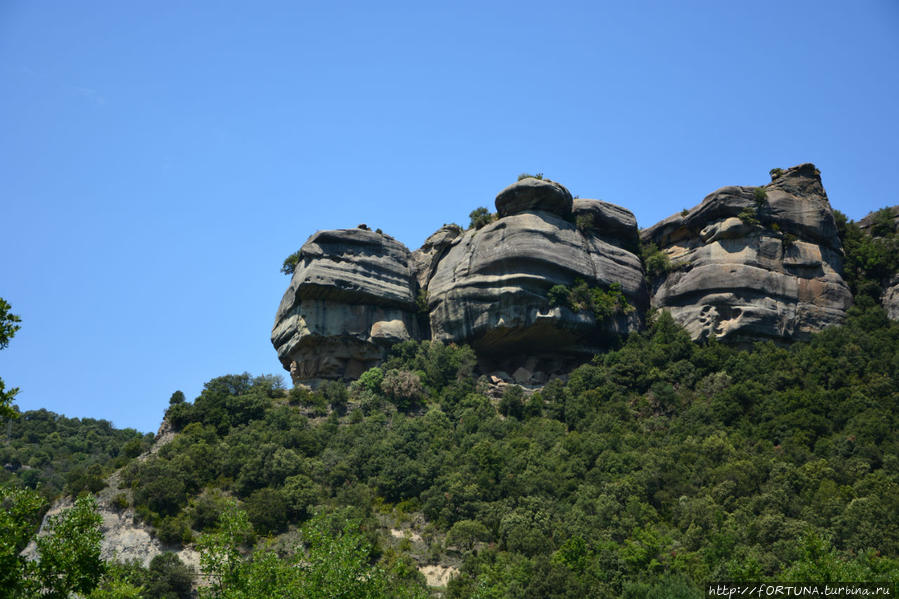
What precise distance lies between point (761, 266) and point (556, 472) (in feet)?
81.1

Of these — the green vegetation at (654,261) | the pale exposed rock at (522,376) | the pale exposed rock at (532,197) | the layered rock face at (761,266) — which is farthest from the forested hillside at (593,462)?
the pale exposed rock at (532,197)

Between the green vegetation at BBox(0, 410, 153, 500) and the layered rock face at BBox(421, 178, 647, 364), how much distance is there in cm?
2552

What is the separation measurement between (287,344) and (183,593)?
93.0 feet

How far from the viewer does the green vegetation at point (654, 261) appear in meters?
72.0

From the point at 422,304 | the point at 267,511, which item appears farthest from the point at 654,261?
the point at 267,511

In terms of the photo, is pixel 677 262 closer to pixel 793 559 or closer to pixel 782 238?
pixel 782 238

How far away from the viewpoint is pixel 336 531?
48000 millimetres

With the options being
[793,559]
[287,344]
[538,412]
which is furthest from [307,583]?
[287,344]

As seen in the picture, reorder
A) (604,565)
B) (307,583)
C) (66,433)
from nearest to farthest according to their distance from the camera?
(307,583)
(604,565)
(66,433)

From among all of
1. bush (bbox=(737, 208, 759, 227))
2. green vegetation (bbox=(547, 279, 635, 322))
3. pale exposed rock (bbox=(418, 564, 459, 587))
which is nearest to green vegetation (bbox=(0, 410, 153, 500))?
pale exposed rock (bbox=(418, 564, 459, 587))

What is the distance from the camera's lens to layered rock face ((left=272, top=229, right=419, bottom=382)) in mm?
69062

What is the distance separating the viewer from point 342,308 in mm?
70000

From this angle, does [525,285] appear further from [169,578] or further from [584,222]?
[169,578]

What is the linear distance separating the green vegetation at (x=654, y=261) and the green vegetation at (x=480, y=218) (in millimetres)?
13186
